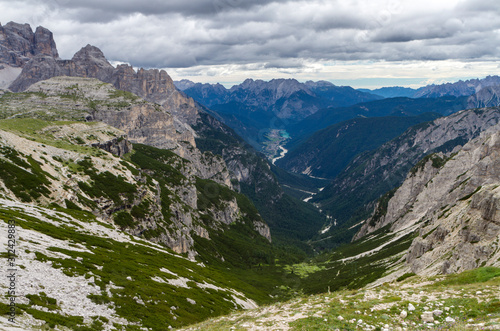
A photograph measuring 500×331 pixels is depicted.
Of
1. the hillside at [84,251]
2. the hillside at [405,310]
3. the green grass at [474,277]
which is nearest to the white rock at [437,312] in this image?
the hillside at [405,310]

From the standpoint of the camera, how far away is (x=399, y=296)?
35000 millimetres

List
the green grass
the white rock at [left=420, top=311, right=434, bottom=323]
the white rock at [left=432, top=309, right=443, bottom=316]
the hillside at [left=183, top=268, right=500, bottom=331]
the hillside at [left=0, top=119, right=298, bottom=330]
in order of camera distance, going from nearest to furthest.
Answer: the hillside at [left=183, top=268, right=500, bottom=331]
the white rock at [left=420, top=311, right=434, bottom=323]
the white rock at [left=432, top=309, right=443, bottom=316]
the green grass
the hillside at [left=0, top=119, right=298, bottom=330]

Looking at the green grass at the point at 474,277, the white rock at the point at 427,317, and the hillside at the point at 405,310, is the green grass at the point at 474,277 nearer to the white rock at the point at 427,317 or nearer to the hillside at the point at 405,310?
the hillside at the point at 405,310

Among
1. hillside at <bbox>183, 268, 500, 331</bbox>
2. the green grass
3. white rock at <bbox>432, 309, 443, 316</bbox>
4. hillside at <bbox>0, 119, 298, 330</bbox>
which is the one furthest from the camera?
hillside at <bbox>0, 119, 298, 330</bbox>

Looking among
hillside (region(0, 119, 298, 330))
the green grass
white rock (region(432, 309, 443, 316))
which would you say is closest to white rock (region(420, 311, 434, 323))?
white rock (region(432, 309, 443, 316))

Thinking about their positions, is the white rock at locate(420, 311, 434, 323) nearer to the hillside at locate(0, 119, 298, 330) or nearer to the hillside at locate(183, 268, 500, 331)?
the hillside at locate(183, 268, 500, 331)

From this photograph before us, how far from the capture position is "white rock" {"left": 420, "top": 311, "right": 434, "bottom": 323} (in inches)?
1047

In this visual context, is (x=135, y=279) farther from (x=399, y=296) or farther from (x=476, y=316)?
(x=476, y=316)

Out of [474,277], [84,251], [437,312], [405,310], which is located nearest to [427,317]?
[437,312]

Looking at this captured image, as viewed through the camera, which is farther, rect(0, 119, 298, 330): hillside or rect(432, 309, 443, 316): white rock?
rect(0, 119, 298, 330): hillside

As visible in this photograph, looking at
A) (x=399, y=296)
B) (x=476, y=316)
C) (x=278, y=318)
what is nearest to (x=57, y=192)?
(x=278, y=318)

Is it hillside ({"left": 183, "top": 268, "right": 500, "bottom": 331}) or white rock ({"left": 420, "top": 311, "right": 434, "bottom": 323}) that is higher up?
white rock ({"left": 420, "top": 311, "right": 434, "bottom": 323})

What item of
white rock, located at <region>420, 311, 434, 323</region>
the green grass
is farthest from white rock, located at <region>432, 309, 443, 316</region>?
the green grass

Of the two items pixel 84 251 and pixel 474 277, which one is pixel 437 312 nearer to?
pixel 474 277
